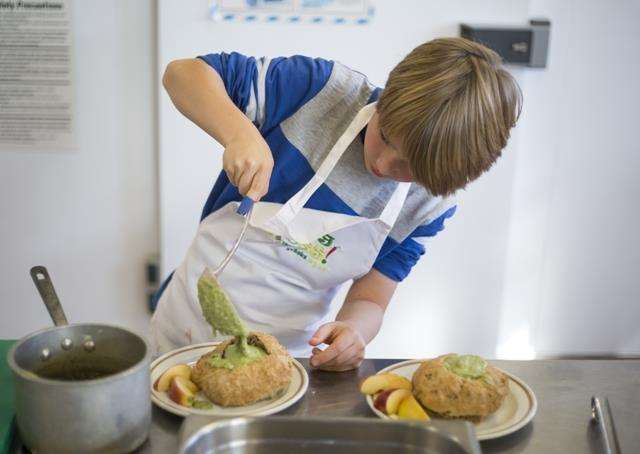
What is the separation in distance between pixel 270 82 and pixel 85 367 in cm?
66

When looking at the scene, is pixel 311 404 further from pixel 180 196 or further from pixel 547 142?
pixel 547 142

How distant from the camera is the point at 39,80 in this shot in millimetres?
2262

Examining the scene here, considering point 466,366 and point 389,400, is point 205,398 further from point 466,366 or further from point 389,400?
point 466,366

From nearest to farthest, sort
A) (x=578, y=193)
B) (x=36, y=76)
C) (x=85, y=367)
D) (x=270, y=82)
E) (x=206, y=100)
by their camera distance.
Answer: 1. (x=85, y=367)
2. (x=206, y=100)
3. (x=270, y=82)
4. (x=36, y=76)
5. (x=578, y=193)

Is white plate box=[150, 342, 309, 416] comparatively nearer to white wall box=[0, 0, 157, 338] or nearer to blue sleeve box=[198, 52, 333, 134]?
blue sleeve box=[198, 52, 333, 134]

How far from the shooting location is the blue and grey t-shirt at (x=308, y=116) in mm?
1395

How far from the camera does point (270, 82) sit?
1396 millimetres

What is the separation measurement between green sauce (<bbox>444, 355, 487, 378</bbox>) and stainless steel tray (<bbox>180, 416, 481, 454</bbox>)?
0.49 feet

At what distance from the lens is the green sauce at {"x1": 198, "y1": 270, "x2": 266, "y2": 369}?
1.06 metres

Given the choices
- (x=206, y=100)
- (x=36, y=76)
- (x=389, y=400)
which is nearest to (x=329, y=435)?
(x=389, y=400)

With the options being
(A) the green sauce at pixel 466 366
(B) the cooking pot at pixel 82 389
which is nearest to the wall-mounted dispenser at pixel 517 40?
(A) the green sauce at pixel 466 366

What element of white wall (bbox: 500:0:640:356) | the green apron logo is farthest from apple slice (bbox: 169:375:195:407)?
white wall (bbox: 500:0:640:356)

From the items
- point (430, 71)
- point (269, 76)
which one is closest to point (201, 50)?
point (269, 76)

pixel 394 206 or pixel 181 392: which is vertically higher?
pixel 394 206
